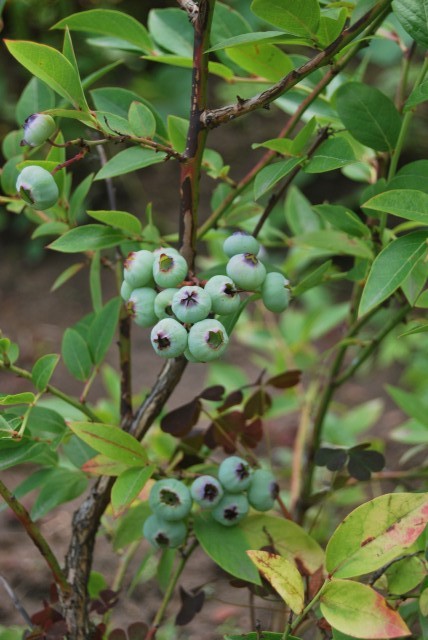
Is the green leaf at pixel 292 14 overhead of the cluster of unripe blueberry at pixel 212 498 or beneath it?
overhead

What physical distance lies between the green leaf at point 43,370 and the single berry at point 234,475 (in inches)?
7.5

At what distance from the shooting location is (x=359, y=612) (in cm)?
51

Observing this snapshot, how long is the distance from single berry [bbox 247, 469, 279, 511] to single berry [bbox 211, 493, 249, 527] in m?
0.01

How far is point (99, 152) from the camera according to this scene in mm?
Answer: 883

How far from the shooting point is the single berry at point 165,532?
73 centimetres

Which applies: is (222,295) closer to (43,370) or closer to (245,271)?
(245,271)

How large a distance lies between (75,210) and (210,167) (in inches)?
5.9

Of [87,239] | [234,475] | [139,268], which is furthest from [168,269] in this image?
[234,475]

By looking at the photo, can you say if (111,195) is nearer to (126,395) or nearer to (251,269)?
(126,395)

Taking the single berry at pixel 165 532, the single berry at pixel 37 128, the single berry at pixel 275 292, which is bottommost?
the single berry at pixel 165 532

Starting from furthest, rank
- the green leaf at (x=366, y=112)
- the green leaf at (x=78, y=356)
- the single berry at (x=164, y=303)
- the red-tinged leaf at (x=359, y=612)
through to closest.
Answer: the green leaf at (x=78, y=356) → the green leaf at (x=366, y=112) → the single berry at (x=164, y=303) → the red-tinged leaf at (x=359, y=612)

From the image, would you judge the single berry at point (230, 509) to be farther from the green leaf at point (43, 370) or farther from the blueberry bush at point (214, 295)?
the green leaf at point (43, 370)

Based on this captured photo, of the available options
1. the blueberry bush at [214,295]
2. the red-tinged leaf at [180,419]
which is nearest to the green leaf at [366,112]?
the blueberry bush at [214,295]

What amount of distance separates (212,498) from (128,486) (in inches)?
4.1
